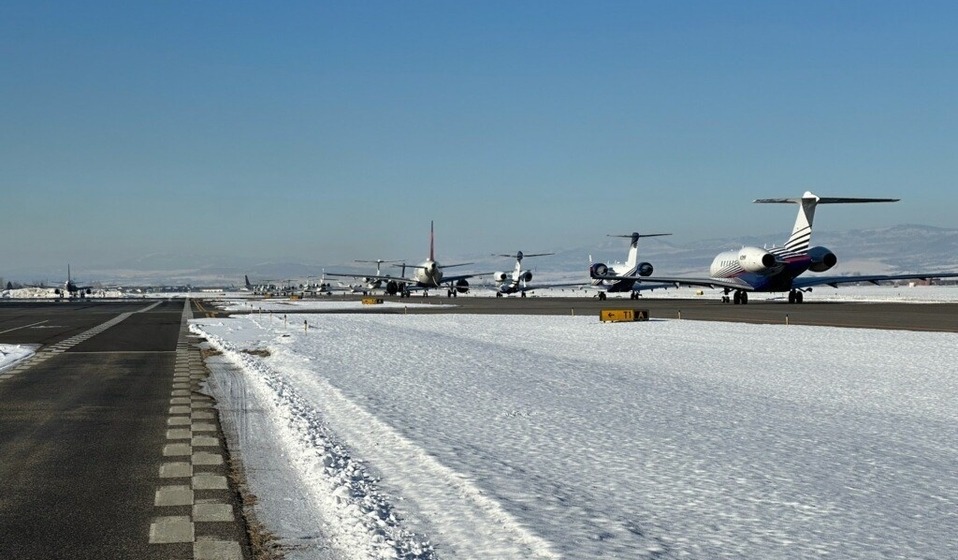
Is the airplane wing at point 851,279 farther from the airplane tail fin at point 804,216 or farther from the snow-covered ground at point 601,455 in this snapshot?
the snow-covered ground at point 601,455

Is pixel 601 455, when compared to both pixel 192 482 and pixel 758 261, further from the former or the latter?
pixel 758 261

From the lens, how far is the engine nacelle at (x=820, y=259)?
67.4 meters

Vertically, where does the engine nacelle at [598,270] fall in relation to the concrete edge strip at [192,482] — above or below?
above

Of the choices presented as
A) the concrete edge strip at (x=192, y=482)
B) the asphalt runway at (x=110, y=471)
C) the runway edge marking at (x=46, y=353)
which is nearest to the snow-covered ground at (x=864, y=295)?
the runway edge marking at (x=46, y=353)

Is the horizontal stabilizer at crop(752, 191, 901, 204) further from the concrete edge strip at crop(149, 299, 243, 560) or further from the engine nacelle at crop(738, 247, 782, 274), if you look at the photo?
the concrete edge strip at crop(149, 299, 243, 560)

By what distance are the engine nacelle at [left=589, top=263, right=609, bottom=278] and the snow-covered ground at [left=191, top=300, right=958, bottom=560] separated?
7146cm

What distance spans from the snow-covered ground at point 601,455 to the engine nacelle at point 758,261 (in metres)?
46.4

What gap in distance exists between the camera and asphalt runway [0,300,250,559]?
22.7ft

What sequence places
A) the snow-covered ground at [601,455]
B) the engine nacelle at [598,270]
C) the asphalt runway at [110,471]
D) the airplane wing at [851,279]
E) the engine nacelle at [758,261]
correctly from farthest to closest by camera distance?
the engine nacelle at [598,270] < the engine nacelle at [758,261] < the airplane wing at [851,279] < the asphalt runway at [110,471] < the snow-covered ground at [601,455]

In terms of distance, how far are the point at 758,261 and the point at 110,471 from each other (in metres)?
63.9

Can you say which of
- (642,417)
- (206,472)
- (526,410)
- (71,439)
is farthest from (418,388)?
(206,472)

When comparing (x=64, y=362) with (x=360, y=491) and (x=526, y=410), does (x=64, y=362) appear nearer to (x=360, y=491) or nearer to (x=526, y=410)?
(x=526, y=410)

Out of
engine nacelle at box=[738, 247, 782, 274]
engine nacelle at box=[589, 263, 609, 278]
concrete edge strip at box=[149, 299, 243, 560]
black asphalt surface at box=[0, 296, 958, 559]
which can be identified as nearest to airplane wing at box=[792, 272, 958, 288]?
engine nacelle at box=[738, 247, 782, 274]

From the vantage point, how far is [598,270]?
95.7 m
